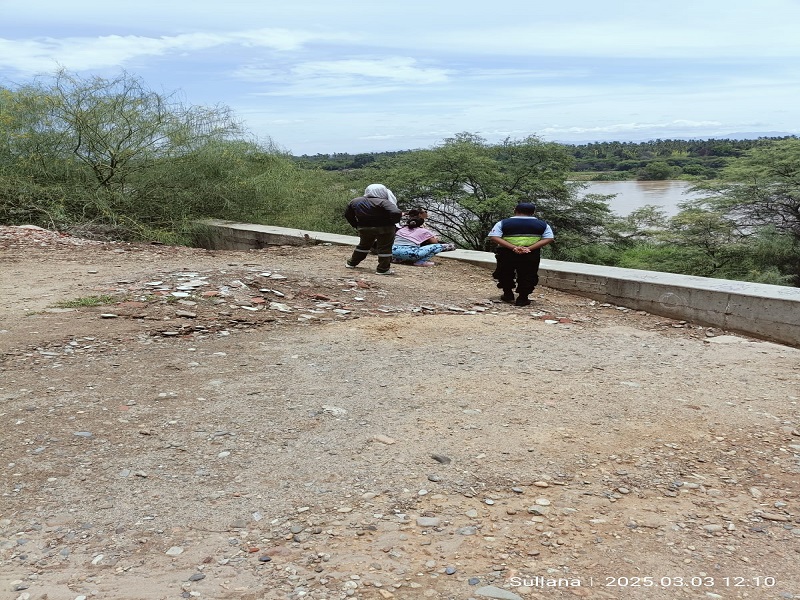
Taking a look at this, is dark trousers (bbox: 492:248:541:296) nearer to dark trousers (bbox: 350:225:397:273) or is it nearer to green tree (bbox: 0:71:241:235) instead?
dark trousers (bbox: 350:225:397:273)

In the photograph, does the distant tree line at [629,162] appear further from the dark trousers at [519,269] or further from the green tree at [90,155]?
the dark trousers at [519,269]

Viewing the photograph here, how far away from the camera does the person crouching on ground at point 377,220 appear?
26.7 feet

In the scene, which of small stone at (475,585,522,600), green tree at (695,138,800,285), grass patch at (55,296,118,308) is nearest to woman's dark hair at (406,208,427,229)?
grass patch at (55,296,118,308)

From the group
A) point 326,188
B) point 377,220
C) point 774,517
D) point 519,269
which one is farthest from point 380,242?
point 326,188

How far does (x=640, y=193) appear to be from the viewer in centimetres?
3425

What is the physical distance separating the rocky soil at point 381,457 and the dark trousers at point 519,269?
3.47 ft

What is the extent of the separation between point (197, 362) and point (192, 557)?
2.31m

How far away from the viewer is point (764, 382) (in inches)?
177

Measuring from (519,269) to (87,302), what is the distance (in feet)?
13.6

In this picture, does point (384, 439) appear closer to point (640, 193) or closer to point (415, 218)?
point (415, 218)

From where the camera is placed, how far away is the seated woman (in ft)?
30.1

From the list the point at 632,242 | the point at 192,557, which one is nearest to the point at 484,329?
the point at 192,557

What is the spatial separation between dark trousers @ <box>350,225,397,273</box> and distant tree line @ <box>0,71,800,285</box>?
178 inches

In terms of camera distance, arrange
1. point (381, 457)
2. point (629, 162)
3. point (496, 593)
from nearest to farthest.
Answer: point (496, 593), point (381, 457), point (629, 162)
